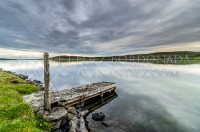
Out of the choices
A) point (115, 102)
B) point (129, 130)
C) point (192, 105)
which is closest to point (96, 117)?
point (129, 130)

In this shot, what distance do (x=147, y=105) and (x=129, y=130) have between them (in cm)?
1011

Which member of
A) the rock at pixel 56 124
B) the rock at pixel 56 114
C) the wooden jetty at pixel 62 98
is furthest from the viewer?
the wooden jetty at pixel 62 98

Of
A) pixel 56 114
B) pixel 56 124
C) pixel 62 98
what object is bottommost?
pixel 56 124

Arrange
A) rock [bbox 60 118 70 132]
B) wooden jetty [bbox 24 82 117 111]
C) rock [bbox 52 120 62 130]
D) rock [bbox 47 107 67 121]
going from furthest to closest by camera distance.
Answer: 1. wooden jetty [bbox 24 82 117 111]
2. rock [bbox 47 107 67 121]
3. rock [bbox 60 118 70 132]
4. rock [bbox 52 120 62 130]

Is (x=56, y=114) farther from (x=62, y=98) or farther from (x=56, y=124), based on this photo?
(x=62, y=98)

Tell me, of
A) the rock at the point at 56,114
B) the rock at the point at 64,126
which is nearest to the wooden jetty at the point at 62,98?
the rock at the point at 56,114

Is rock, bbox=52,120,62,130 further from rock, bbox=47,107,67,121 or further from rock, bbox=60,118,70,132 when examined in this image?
rock, bbox=60,118,70,132

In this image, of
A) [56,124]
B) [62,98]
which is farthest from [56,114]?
[62,98]

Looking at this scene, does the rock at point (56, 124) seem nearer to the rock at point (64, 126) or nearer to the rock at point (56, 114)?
the rock at point (56, 114)

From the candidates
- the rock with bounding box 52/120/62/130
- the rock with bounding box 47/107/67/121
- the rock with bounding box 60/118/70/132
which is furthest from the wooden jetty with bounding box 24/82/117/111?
the rock with bounding box 60/118/70/132

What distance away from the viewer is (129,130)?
1725cm

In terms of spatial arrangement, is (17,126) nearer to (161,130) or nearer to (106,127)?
(106,127)

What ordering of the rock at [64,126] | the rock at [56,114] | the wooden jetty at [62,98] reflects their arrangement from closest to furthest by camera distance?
the rock at [64,126], the rock at [56,114], the wooden jetty at [62,98]

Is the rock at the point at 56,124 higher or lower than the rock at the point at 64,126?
higher
